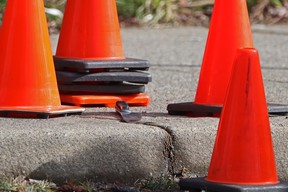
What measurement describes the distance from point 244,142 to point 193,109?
900 mm

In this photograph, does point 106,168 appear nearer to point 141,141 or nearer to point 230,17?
point 141,141

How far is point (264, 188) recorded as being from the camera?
396 centimetres

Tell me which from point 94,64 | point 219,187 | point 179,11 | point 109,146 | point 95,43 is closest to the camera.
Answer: point 219,187

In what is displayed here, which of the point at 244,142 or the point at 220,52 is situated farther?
the point at 220,52

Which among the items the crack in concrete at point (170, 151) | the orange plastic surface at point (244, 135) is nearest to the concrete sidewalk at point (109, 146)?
the crack in concrete at point (170, 151)

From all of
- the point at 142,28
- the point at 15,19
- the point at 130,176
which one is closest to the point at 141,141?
the point at 130,176

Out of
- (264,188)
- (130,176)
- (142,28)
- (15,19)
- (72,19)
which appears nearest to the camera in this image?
(264,188)

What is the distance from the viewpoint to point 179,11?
1020 centimetres

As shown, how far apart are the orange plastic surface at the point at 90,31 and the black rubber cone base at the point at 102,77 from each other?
0.46ft

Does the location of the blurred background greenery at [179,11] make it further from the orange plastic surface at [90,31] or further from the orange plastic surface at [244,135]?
the orange plastic surface at [244,135]

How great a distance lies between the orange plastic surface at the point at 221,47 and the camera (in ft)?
16.1

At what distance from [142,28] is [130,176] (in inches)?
219

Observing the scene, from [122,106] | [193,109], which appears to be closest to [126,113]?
[122,106]

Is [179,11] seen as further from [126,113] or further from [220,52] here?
[126,113]
